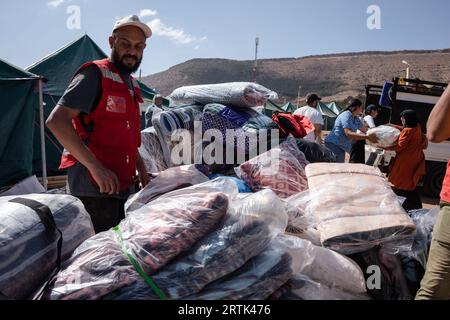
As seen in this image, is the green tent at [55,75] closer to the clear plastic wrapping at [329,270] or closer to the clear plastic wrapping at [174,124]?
the clear plastic wrapping at [174,124]

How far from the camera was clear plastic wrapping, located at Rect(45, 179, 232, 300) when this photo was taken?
43.6 inches

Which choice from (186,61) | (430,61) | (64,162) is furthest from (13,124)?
(186,61)

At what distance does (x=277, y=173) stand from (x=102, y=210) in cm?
97

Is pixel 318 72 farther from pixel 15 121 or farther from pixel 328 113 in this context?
pixel 15 121

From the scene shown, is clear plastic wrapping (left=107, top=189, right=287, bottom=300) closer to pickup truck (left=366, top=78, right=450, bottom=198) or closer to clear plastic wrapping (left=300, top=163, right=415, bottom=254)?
clear plastic wrapping (left=300, top=163, right=415, bottom=254)

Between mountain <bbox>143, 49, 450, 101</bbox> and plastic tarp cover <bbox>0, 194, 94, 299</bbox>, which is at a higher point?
mountain <bbox>143, 49, 450, 101</bbox>

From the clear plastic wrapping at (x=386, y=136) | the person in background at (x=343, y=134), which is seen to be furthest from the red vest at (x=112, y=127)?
the person in background at (x=343, y=134)

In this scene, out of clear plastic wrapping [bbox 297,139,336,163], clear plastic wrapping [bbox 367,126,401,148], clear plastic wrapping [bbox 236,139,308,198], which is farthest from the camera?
clear plastic wrapping [bbox 367,126,401,148]

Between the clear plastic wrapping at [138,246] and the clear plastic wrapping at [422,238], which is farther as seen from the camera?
the clear plastic wrapping at [422,238]

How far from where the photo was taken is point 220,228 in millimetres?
1243

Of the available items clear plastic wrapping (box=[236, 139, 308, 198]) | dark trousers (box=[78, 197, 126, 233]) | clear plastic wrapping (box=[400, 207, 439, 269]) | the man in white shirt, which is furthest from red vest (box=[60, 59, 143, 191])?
the man in white shirt

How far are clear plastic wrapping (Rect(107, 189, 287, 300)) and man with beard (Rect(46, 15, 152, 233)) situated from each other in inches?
25.9

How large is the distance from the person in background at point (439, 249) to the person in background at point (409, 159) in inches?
112

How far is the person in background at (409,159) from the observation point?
416 cm
